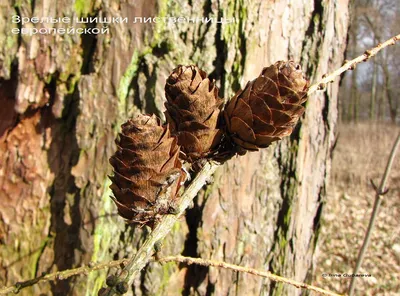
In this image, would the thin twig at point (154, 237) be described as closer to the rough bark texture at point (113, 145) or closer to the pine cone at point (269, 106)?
the pine cone at point (269, 106)

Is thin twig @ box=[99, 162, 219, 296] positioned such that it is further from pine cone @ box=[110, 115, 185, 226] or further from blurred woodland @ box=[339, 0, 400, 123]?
blurred woodland @ box=[339, 0, 400, 123]

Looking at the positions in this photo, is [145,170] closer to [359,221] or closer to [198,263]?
[198,263]

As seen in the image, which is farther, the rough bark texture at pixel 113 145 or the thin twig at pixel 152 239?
the rough bark texture at pixel 113 145

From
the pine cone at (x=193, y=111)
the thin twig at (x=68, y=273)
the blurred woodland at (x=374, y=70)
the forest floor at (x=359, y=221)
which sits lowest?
the forest floor at (x=359, y=221)

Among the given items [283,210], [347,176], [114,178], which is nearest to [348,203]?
[347,176]

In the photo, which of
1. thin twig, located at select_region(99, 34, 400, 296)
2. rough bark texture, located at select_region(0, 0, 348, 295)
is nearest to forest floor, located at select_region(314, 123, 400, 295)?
rough bark texture, located at select_region(0, 0, 348, 295)

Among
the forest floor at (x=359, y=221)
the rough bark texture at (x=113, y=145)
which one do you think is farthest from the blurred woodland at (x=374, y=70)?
the rough bark texture at (x=113, y=145)

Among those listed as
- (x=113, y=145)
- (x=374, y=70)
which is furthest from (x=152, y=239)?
(x=374, y=70)
